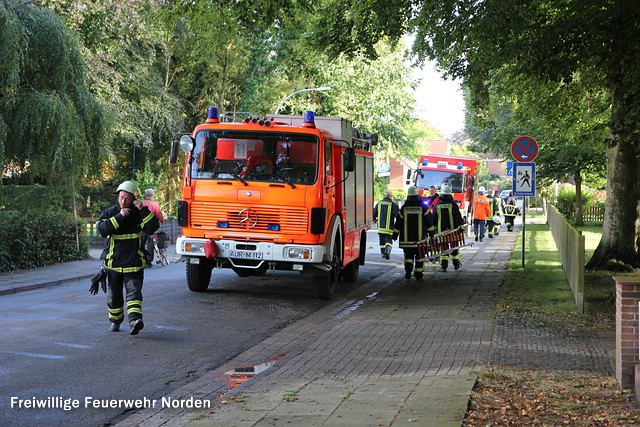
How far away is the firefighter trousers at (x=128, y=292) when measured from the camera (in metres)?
10.8

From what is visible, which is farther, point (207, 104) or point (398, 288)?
point (207, 104)

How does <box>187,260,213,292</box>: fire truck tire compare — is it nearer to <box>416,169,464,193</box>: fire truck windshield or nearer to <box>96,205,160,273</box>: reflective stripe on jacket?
<box>96,205,160,273</box>: reflective stripe on jacket

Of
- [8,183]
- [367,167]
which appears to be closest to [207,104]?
[8,183]

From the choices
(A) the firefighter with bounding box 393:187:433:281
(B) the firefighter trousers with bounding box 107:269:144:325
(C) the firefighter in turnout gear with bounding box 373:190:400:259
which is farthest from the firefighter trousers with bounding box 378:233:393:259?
(B) the firefighter trousers with bounding box 107:269:144:325

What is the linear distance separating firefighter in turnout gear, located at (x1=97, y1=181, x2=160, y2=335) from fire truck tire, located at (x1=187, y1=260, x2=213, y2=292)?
15.0ft

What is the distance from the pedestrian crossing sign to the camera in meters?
20.7

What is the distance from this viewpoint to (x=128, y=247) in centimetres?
1086

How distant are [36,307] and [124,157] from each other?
109 feet

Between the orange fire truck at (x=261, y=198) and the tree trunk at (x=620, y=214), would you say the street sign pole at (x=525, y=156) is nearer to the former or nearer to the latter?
the tree trunk at (x=620, y=214)

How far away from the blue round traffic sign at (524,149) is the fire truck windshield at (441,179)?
17.4 m

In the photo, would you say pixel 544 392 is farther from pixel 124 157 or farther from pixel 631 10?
pixel 124 157

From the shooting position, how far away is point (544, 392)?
24.6 ft

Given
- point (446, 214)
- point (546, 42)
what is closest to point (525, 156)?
point (446, 214)

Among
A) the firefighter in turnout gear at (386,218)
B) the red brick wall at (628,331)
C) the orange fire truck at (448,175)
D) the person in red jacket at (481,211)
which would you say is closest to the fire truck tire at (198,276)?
the firefighter in turnout gear at (386,218)
